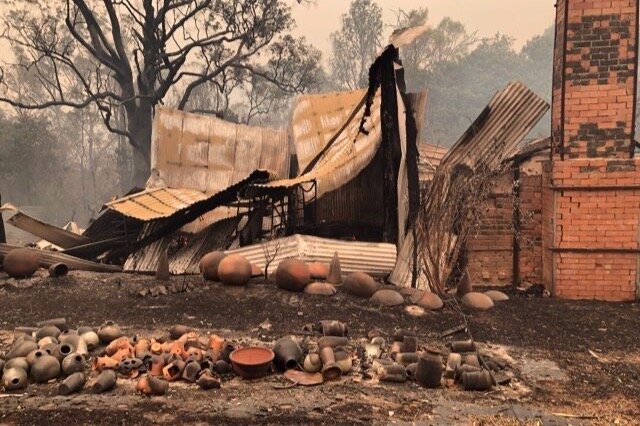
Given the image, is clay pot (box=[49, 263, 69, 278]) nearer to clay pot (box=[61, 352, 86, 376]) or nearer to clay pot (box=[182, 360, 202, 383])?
clay pot (box=[61, 352, 86, 376])

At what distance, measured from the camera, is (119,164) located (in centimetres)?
3145

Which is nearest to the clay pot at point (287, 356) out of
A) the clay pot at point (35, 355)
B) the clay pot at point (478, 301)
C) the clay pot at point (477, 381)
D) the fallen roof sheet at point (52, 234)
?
the clay pot at point (477, 381)

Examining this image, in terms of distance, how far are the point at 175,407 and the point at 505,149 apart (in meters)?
6.65

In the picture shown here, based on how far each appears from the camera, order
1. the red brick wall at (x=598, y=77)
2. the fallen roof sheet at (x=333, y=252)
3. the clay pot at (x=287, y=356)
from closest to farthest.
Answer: the clay pot at (x=287, y=356), the red brick wall at (x=598, y=77), the fallen roof sheet at (x=333, y=252)

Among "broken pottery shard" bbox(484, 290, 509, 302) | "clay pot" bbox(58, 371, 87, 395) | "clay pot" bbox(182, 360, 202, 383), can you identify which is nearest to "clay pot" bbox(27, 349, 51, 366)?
"clay pot" bbox(58, 371, 87, 395)

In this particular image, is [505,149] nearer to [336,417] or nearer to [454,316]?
[454,316]

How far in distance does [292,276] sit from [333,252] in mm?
1250

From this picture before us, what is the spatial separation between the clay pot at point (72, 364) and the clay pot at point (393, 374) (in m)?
2.72

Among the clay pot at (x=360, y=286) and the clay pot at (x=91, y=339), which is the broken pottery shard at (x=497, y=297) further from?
the clay pot at (x=91, y=339)

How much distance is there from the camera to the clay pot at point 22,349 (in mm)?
4457

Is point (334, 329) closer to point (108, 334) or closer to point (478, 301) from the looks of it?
point (478, 301)

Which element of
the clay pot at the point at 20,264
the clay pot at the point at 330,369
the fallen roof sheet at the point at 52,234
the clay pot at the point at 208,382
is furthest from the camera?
the fallen roof sheet at the point at 52,234

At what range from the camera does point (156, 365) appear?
4.30 m

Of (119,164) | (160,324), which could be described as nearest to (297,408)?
(160,324)
